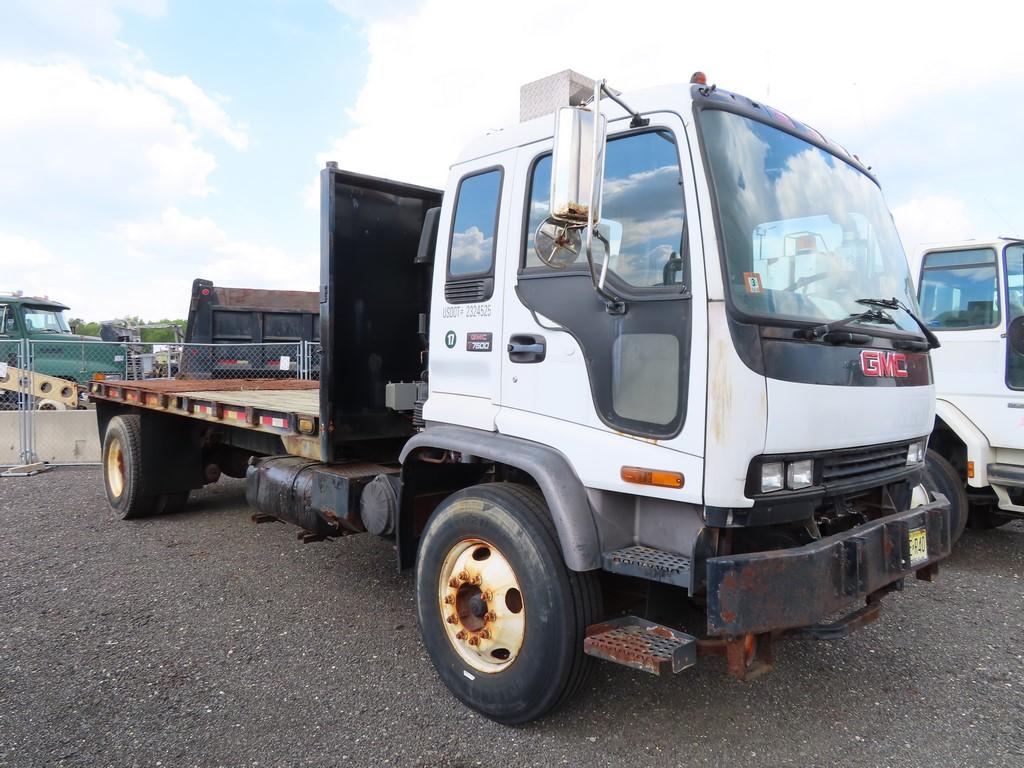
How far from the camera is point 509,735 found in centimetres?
305

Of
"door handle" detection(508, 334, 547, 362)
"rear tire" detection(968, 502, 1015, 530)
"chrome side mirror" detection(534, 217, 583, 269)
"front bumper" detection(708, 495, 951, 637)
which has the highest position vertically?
"chrome side mirror" detection(534, 217, 583, 269)

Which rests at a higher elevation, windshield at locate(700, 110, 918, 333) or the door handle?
windshield at locate(700, 110, 918, 333)

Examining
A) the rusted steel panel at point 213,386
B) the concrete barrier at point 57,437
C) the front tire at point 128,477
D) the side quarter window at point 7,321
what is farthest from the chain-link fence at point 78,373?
the side quarter window at point 7,321

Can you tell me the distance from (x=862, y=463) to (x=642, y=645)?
3.96ft

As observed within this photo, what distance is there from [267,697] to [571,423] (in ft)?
6.56

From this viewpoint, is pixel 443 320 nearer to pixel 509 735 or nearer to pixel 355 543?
pixel 509 735

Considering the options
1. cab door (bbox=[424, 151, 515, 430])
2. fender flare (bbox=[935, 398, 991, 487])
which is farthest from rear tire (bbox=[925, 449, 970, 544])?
cab door (bbox=[424, 151, 515, 430])

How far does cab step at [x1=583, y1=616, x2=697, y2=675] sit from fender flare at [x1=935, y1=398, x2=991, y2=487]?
11.6 ft

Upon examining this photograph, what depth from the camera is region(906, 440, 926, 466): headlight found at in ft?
10.7

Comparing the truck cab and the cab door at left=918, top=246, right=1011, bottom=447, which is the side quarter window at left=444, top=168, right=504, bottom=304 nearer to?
the truck cab

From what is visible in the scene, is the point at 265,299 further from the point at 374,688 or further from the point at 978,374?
the point at 978,374

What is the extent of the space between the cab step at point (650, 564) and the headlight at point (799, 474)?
48 centimetres

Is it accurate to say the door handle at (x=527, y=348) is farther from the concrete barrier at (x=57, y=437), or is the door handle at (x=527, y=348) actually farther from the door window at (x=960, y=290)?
the concrete barrier at (x=57, y=437)

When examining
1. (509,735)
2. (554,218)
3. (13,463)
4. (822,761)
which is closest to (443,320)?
(554,218)
